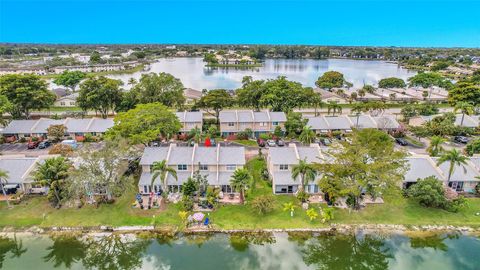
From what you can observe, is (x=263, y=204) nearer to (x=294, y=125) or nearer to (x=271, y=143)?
(x=271, y=143)

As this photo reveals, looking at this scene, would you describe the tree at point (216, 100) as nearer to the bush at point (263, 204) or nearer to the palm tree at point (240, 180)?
the palm tree at point (240, 180)

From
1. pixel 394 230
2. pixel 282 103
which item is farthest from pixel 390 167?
pixel 282 103

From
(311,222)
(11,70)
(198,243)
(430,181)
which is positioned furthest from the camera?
(11,70)

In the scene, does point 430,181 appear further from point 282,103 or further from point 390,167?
point 282,103

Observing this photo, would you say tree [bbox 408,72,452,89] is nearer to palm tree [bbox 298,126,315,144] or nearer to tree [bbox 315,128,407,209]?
palm tree [bbox 298,126,315,144]

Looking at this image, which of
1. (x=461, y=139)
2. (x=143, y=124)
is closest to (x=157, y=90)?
(x=143, y=124)

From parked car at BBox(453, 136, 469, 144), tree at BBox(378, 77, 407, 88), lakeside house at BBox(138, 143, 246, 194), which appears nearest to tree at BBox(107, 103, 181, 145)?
lakeside house at BBox(138, 143, 246, 194)
